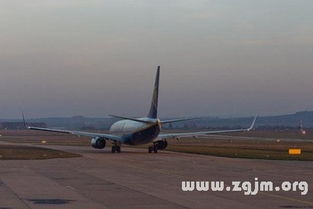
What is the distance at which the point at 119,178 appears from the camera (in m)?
32.0

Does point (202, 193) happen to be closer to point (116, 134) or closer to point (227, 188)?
point (227, 188)

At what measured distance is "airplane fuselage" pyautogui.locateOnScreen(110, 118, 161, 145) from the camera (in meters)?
62.4

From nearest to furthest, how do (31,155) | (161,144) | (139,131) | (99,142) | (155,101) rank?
1. (31,155)
2. (155,101)
3. (139,131)
4. (99,142)
5. (161,144)

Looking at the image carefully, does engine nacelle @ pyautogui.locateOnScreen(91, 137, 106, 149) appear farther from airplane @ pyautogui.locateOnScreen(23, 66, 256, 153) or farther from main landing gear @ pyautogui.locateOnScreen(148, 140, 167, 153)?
main landing gear @ pyautogui.locateOnScreen(148, 140, 167, 153)

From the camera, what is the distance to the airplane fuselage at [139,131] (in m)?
62.4

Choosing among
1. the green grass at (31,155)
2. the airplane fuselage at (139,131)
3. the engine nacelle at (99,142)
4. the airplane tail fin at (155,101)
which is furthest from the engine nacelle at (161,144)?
the green grass at (31,155)

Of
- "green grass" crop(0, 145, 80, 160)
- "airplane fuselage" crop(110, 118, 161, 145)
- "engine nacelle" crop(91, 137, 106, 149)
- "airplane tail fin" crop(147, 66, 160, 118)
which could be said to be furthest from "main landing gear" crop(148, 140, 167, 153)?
"green grass" crop(0, 145, 80, 160)

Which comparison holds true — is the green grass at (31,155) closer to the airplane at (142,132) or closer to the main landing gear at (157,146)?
the airplane at (142,132)

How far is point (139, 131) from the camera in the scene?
63656mm

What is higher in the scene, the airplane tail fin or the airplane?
the airplane tail fin

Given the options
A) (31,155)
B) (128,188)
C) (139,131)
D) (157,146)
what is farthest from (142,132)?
(128,188)

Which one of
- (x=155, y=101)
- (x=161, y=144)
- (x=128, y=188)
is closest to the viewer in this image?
(x=128, y=188)

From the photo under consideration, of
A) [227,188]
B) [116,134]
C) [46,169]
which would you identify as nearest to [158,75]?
[116,134]

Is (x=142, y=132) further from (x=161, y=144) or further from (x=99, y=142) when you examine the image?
(x=99, y=142)
